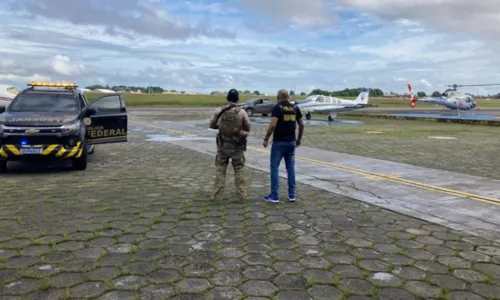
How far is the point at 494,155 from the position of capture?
1179 centimetres

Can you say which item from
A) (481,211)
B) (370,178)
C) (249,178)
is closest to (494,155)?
(370,178)

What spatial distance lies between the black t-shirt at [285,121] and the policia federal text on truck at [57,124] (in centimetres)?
460

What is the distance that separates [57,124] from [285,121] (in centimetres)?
493

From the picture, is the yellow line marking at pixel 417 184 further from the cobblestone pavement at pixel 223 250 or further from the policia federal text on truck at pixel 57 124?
the policia federal text on truck at pixel 57 124

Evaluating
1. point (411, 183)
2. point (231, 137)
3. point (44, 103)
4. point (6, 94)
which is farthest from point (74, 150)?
point (6, 94)

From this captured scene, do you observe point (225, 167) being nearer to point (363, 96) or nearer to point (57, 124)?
point (57, 124)

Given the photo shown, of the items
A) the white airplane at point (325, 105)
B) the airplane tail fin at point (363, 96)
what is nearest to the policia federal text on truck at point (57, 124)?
the white airplane at point (325, 105)

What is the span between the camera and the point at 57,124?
8.30 metres

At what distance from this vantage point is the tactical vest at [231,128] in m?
6.10

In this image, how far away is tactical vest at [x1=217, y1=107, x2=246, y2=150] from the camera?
6.10m

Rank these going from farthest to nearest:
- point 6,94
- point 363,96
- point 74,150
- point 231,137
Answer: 1. point 363,96
2. point 6,94
3. point 74,150
4. point 231,137

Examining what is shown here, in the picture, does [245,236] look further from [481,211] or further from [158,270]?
[481,211]

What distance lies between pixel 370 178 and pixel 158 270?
5.55m

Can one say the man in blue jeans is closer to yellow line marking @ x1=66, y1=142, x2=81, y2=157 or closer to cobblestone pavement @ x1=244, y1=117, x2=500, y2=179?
yellow line marking @ x1=66, y1=142, x2=81, y2=157
